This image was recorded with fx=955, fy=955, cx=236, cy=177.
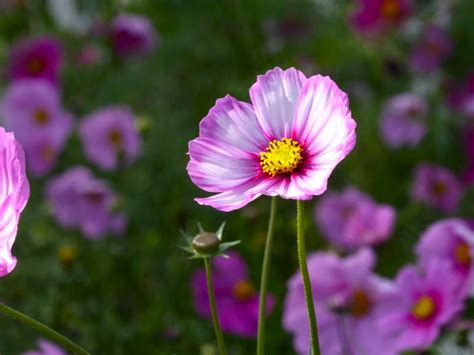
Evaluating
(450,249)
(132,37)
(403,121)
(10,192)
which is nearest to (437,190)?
(403,121)

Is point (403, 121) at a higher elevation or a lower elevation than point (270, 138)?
higher

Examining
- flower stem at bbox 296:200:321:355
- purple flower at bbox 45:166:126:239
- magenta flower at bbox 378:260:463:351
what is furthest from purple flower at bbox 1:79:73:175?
flower stem at bbox 296:200:321:355

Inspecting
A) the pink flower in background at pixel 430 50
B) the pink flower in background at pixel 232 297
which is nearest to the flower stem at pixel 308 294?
the pink flower in background at pixel 232 297

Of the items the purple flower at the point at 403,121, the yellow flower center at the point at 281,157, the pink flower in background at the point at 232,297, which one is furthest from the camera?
the purple flower at the point at 403,121

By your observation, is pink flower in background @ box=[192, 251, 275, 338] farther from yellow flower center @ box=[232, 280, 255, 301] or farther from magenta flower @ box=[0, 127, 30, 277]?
magenta flower @ box=[0, 127, 30, 277]

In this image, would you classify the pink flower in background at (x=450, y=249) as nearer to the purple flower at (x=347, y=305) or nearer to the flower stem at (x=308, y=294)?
the purple flower at (x=347, y=305)

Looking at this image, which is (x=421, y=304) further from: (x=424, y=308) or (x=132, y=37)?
(x=132, y=37)
